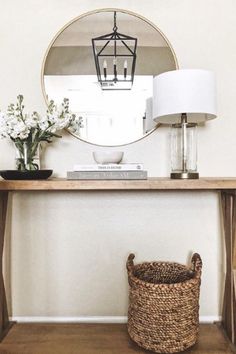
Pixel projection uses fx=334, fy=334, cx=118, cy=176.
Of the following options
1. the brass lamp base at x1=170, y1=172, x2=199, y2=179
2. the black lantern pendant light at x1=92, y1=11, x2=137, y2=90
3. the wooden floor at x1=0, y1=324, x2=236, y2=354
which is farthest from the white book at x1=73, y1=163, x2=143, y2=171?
the wooden floor at x1=0, y1=324, x2=236, y2=354

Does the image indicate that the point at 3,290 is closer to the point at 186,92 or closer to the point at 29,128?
the point at 29,128

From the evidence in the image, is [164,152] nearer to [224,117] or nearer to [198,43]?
[224,117]

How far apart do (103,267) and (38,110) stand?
816 mm

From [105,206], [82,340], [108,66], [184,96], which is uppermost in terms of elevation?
[108,66]

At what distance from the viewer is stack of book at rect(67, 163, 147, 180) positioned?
4.29 feet

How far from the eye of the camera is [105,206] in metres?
1.61

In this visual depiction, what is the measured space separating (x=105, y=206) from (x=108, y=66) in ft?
2.16

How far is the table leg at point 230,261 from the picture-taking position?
1.42 meters

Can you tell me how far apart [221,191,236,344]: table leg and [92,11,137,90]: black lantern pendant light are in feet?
2.28

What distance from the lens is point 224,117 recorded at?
1581 mm

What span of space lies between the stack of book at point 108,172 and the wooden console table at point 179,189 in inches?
2.1

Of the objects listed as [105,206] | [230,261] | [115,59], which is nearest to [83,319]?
[105,206]

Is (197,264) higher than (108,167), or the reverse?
(108,167)

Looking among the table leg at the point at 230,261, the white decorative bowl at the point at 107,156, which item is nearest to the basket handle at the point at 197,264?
the table leg at the point at 230,261
